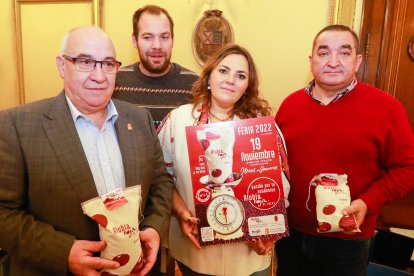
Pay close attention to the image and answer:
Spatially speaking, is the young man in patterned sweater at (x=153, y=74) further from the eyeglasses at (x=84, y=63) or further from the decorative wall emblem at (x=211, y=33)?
the decorative wall emblem at (x=211, y=33)

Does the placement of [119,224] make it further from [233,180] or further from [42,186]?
[233,180]

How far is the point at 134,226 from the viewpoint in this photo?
1.09 meters

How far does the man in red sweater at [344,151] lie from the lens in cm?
157

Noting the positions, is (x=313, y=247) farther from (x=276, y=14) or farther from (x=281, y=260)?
(x=276, y=14)

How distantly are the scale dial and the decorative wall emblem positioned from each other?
79.4 inches

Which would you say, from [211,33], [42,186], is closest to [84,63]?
[42,186]

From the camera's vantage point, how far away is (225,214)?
1.35 meters

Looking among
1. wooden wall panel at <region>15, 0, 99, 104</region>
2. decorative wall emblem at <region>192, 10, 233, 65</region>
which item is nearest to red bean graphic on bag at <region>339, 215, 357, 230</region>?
decorative wall emblem at <region>192, 10, 233, 65</region>

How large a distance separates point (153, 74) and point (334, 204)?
126 cm

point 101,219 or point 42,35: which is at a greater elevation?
point 42,35

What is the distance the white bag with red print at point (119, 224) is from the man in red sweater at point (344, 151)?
2.90 ft

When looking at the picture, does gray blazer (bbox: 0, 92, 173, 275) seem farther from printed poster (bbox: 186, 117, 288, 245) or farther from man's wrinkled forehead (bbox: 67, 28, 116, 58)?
printed poster (bbox: 186, 117, 288, 245)

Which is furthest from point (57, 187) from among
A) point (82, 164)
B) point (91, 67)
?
point (91, 67)

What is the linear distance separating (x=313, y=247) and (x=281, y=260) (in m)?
0.24
